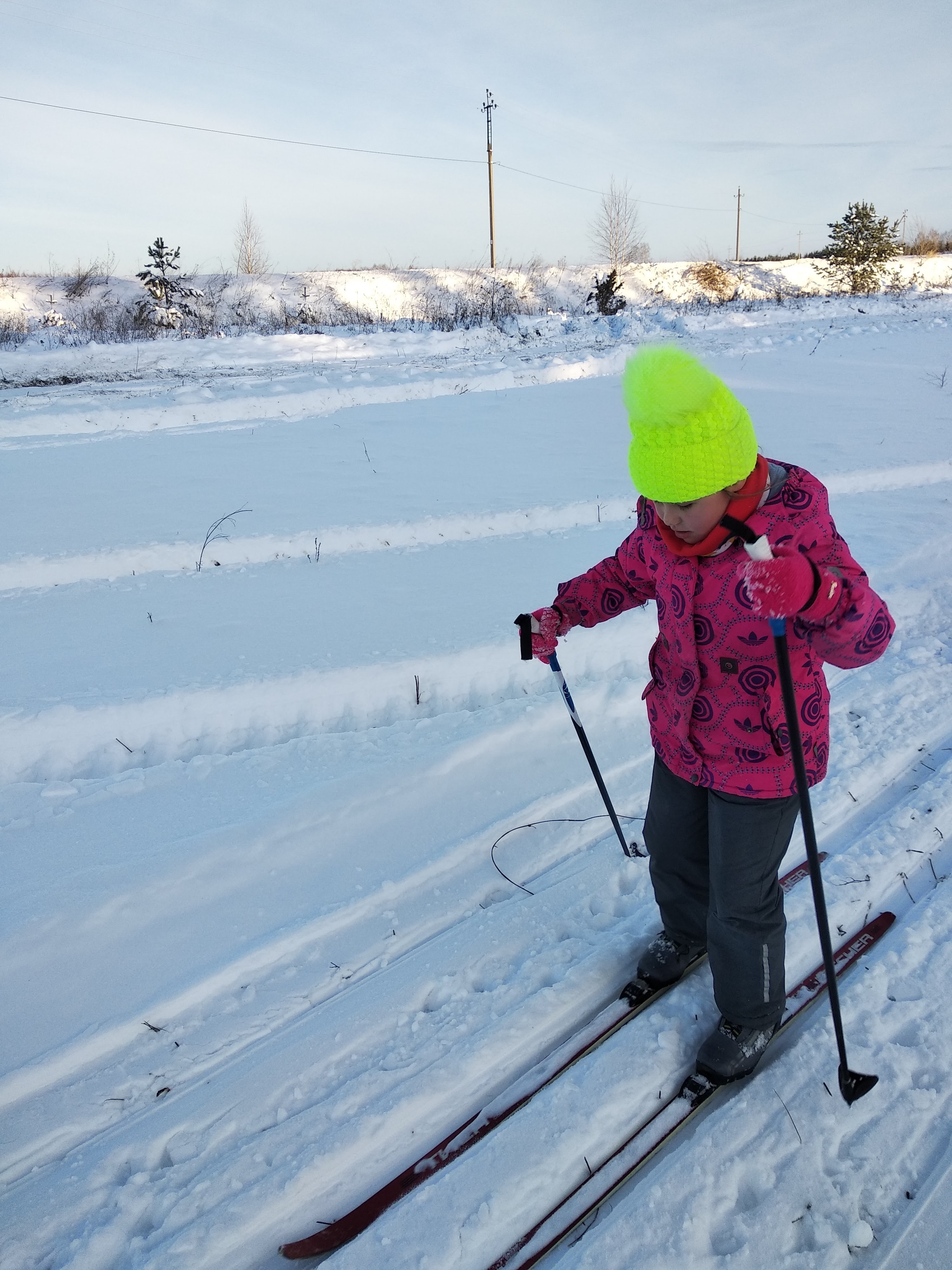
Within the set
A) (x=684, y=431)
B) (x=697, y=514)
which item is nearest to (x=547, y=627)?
(x=697, y=514)

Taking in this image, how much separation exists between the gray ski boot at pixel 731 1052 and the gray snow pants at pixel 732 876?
24 millimetres

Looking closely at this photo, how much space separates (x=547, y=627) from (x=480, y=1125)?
128 cm

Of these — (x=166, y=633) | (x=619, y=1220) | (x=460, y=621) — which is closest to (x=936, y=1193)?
(x=619, y=1220)

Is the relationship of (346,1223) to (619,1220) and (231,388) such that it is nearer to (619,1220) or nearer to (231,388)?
(619,1220)

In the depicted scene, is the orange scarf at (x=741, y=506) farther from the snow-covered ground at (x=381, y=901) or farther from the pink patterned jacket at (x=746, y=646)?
the snow-covered ground at (x=381, y=901)

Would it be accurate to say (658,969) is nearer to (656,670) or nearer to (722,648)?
(656,670)

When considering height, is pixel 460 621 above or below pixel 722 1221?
above

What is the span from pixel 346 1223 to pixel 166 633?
3100 millimetres

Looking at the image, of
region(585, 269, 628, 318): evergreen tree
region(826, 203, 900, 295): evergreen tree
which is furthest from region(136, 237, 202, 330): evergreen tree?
region(826, 203, 900, 295): evergreen tree

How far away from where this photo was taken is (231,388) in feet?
33.0

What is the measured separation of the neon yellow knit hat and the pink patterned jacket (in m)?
0.15

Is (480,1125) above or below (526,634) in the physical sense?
below

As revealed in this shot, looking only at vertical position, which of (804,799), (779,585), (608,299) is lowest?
(804,799)

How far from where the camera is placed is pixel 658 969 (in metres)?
2.30
